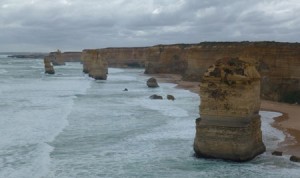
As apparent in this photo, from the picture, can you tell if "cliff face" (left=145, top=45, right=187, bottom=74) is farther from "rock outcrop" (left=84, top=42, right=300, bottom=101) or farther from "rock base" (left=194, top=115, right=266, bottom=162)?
"rock base" (left=194, top=115, right=266, bottom=162)

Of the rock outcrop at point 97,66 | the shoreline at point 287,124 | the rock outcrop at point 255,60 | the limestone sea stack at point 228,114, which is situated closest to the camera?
the limestone sea stack at point 228,114

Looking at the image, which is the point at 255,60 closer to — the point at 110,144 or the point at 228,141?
the point at 110,144

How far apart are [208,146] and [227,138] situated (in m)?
0.81

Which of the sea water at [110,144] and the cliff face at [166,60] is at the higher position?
the cliff face at [166,60]

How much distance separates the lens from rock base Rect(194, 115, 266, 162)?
1483 cm

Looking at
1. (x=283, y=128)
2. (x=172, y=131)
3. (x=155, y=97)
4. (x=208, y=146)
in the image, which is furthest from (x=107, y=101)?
(x=208, y=146)

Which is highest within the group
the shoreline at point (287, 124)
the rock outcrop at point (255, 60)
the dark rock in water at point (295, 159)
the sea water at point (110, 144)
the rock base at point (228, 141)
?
the rock outcrop at point (255, 60)

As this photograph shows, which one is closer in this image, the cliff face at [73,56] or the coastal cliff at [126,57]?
the coastal cliff at [126,57]

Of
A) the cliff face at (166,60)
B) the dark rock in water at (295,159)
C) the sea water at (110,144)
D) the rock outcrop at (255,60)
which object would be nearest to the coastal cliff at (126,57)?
the cliff face at (166,60)

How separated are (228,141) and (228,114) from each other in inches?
40.6

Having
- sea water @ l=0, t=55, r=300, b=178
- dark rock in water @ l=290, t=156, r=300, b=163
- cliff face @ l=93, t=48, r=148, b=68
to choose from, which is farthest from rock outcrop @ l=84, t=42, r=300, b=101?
cliff face @ l=93, t=48, r=148, b=68

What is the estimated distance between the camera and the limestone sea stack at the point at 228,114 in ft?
49.0

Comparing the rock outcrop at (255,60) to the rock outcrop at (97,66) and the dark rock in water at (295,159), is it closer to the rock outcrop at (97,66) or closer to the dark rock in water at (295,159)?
the dark rock in water at (295,159)

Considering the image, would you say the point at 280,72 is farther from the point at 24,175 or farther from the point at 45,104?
the point at 24,175
